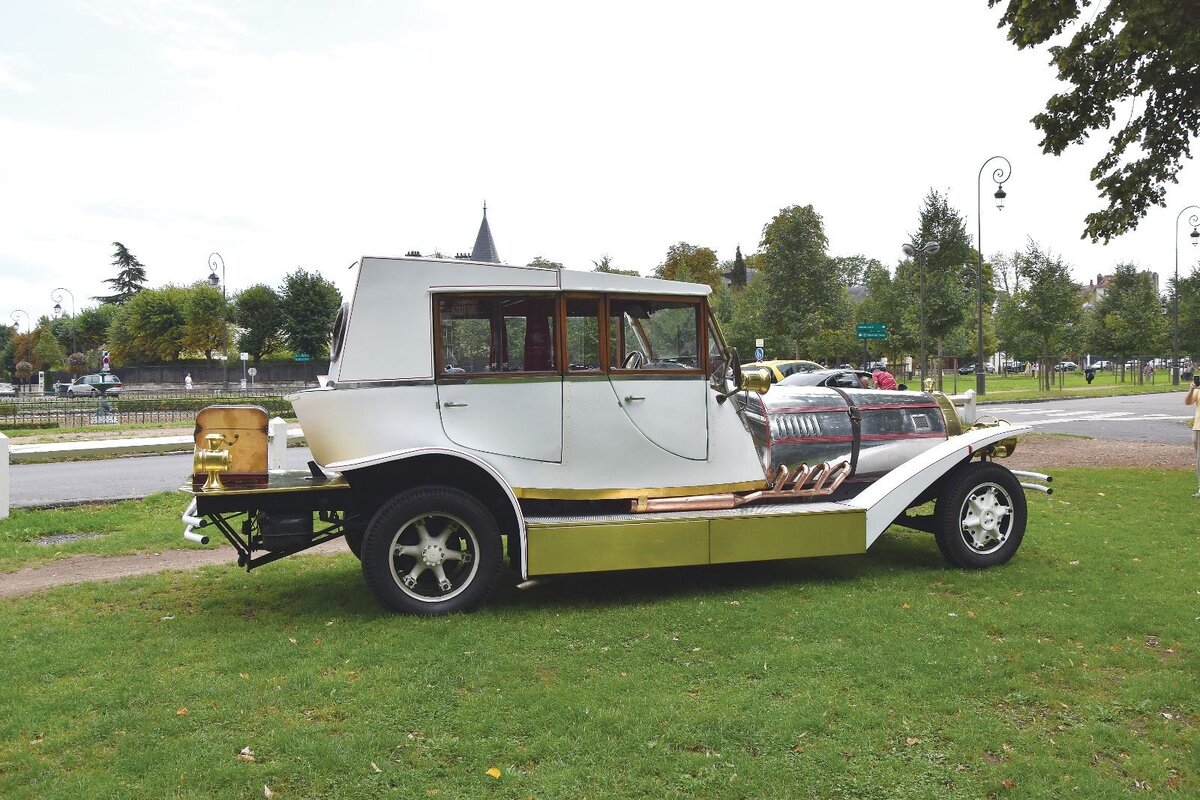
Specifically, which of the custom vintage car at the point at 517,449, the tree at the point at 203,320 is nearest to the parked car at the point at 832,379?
the custom vintage car at the point at 517,449

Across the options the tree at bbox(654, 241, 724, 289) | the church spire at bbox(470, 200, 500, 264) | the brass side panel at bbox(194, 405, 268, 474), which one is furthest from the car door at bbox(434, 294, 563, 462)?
the tree at bbox(654, 241, 724, 289)

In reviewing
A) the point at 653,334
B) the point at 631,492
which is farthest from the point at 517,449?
the point at 653,334

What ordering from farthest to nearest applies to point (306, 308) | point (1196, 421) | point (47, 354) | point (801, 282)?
1. point (47, 354)
2. point (306, 308)
3. point (801, 282)
4. point (1196, 421)

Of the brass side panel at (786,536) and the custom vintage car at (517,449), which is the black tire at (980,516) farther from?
the brass side panel at (786,536)

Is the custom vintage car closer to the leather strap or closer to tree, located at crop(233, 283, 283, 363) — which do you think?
the leather strap

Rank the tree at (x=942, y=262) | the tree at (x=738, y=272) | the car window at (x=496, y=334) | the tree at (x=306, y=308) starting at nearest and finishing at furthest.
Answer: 1. the car window at (x=496, y=334)
2. the tree at (x=942, y=262)
3. the tree at (x=306, y=308)
4. the tree at (x=738, y=272)

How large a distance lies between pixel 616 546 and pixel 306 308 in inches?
2882

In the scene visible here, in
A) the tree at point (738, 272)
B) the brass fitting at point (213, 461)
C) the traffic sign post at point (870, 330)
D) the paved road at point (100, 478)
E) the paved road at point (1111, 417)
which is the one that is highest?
the tree at point (738, 272)

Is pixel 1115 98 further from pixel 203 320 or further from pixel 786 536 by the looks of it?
pixel 203 320

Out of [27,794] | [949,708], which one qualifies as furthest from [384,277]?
[949,708]

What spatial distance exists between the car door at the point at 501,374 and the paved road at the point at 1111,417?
17707 mm

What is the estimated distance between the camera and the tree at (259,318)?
76.6 meters

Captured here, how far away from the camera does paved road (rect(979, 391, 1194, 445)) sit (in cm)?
2120

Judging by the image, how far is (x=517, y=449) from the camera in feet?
20.4
